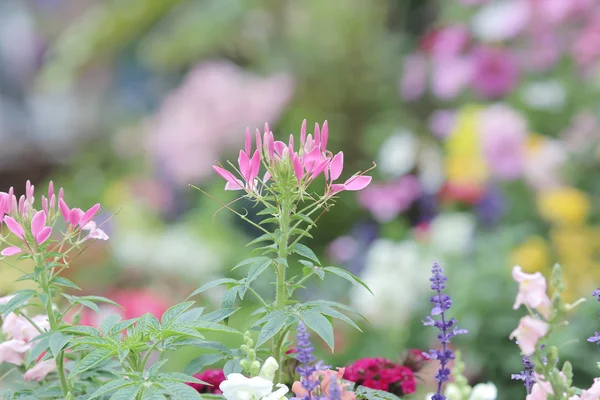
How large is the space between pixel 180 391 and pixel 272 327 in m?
0.11

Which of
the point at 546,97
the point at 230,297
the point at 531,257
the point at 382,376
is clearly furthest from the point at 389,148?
the point at 230,297

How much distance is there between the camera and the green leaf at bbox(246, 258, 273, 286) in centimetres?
81

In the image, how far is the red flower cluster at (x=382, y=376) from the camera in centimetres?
95

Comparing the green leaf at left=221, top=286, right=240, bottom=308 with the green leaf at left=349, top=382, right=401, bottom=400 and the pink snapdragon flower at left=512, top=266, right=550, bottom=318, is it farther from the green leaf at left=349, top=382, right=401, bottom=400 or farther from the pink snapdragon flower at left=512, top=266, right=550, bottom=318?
the pink snapdragon flower at left=512, top=266, right=550, bottom=318

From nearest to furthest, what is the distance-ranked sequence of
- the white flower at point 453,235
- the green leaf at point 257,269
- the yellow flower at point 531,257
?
the green leaf at point 257,269 < the yellow flower at point 531,257 < the white flower at point 453,235

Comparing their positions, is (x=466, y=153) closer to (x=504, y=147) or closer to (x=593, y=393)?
(x=504, y=147)

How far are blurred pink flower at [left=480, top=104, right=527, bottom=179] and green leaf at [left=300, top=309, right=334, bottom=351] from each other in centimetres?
240

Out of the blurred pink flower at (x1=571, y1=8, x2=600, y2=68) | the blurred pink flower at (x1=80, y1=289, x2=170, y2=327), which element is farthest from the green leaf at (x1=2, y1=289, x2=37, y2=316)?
the blurred pink flower at (x1=571, y1=8, x2=600, y2=68)

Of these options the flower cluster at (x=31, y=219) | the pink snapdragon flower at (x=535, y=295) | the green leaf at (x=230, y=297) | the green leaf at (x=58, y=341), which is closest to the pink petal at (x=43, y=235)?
the flower cluster at (x=31, y=219)

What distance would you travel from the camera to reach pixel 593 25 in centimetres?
336

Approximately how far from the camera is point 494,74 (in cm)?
349

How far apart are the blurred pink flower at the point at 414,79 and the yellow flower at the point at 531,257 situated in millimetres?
1392

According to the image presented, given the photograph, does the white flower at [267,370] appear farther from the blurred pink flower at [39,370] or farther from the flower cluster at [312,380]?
the blurred pink flower at [39,370]

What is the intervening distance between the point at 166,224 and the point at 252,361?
366 cm
